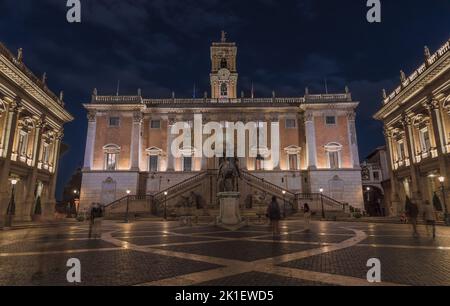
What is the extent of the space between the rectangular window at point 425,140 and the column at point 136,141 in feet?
114

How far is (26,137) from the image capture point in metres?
28.5

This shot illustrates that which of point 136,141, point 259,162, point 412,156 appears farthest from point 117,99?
point 412,156

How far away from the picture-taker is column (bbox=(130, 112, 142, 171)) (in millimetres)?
36938

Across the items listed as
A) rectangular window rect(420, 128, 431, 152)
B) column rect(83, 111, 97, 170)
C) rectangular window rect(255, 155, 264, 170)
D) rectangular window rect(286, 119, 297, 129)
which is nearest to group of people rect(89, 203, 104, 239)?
column rect(83, 111, 97, 170)

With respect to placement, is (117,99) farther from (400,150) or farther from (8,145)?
(400,150)

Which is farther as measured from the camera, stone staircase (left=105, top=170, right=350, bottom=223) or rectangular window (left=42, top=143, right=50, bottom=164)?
rectangular window (left=42, top=143, right=50, bottom=164)

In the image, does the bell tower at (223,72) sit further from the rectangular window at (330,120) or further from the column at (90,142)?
the column at (90,142)

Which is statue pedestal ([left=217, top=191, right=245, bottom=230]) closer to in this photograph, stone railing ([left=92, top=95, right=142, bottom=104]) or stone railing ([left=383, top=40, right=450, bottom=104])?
stone railing ([left=383, top=40, right=450, bottom=104])

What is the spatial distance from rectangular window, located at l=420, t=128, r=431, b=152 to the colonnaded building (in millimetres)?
9784

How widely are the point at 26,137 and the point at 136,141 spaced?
12.8m

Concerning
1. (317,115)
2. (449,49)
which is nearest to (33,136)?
(317,115)

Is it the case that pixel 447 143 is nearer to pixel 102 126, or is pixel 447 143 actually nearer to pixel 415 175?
pixel 415 175

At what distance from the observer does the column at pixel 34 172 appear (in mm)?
27022

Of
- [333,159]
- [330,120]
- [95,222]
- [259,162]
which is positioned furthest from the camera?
[330,120]
